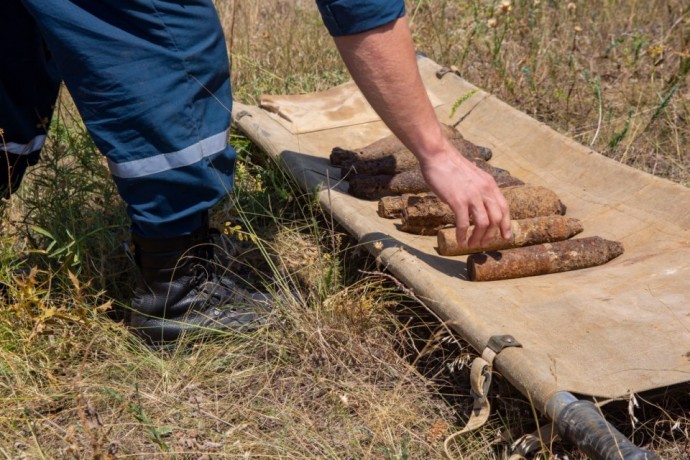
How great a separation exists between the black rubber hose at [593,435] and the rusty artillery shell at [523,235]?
102cm

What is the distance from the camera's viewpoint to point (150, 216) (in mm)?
2666

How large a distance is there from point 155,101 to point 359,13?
0.67 metres

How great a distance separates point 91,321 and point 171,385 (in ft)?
1.38

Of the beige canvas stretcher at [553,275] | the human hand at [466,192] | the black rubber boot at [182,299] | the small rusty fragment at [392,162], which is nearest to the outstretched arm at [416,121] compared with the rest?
the human hand at [466,192]

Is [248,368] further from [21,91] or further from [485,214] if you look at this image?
[21,91]

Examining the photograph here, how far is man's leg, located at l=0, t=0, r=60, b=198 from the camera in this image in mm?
2855

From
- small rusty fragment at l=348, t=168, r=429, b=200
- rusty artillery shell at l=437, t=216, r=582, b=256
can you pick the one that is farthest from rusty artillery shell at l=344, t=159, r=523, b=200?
rusty artillery shell at l=437, t=216, r=582, b=256

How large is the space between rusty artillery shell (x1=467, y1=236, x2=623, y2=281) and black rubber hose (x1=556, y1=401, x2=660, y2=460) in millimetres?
849

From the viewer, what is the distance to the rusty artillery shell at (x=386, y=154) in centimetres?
379

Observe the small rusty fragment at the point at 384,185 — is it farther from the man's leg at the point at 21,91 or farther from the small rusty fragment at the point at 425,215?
the man's leg at the point at 21,91

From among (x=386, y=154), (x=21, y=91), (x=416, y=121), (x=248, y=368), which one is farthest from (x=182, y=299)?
(x=386, y=154)

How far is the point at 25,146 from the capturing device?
3055 millimetres

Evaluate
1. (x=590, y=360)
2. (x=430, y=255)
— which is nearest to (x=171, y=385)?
(x=430, y=255)

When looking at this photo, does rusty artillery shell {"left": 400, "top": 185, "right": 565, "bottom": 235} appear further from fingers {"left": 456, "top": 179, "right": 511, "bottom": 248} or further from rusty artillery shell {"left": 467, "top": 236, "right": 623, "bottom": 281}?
fingers {"left": 456, "top": 179, "right": 511, "bottom": 248}
